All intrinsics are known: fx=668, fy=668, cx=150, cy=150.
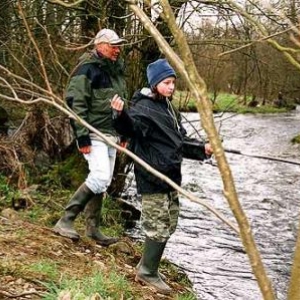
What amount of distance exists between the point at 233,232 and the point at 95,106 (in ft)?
11.1

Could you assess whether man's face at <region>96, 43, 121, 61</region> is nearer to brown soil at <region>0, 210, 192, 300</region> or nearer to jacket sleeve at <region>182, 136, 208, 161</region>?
jacket sleeve at <region>182, 136, 208, 161</region>

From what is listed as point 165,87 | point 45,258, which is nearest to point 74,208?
point 45,258

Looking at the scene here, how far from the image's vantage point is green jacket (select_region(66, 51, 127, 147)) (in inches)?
225

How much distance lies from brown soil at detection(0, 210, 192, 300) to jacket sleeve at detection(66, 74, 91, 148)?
92 centimetres

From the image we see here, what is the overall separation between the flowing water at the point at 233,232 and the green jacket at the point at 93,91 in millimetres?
1752

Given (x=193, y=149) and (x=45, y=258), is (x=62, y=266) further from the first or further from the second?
(x=193, y=149)

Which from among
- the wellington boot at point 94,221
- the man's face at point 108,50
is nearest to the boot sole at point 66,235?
the wellington boot at point 94,221

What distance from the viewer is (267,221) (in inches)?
370

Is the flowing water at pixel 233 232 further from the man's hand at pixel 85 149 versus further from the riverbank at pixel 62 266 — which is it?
the man's hand at pixel 85 149

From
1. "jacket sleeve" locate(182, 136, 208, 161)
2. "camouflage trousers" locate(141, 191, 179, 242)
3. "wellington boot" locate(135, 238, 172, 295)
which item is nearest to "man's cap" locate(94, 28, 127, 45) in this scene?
"jacket sleeve" locate(182, 136, 208, 161)

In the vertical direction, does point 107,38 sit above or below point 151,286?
above

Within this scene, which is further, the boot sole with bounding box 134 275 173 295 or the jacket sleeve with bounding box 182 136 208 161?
the jacket sleeve with bounding box 182 136 208 161

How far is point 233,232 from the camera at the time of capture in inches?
337

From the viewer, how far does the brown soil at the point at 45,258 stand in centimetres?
441
